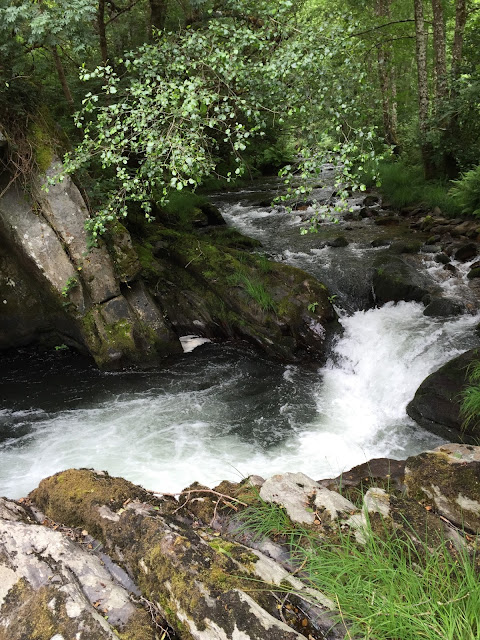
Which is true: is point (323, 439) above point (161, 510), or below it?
below

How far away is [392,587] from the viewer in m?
2.29

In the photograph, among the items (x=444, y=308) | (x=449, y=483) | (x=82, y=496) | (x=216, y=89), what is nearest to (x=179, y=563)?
(x=82, y=496)

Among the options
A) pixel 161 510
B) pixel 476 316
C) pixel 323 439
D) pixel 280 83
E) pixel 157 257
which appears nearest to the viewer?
pixel 161 510

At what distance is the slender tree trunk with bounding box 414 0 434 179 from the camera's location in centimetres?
1252

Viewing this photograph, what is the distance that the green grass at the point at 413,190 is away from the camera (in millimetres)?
12684

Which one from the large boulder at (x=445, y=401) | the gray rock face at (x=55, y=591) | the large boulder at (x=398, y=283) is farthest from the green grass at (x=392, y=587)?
the large boulder at (x=398, y=283)

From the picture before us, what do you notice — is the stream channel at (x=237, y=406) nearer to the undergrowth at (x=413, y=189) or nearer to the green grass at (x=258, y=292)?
the green grass at (x=258, y=292)

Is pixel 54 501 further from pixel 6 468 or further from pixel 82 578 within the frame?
pixel 6 468

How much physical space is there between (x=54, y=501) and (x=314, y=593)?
2.03 meters

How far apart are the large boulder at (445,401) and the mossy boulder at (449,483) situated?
2054 mm

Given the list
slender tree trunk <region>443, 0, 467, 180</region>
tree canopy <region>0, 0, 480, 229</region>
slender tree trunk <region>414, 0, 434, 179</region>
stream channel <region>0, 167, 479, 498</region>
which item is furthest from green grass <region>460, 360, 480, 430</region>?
slender tree trunk <region>414, 0, 434, 179</region>

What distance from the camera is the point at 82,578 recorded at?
2.50 metres

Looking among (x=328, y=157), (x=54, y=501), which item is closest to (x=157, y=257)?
(x=328, y=157)

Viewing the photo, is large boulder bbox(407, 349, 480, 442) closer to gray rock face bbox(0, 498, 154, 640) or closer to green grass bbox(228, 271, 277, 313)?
green grass bbox(228, 271, 277, 313)
